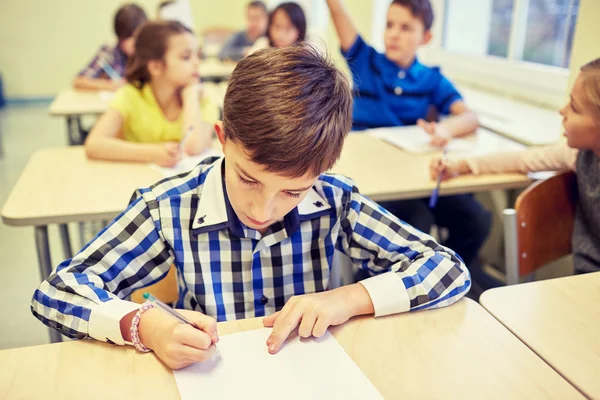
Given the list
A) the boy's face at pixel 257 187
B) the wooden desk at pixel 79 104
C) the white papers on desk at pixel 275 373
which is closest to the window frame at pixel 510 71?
the wooden desk at pixel 79 104

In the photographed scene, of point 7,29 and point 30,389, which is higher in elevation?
point 7,29

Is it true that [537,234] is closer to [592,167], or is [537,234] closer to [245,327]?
[592,167]

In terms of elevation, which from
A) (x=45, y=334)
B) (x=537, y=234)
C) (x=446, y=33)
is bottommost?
(x=45, y=334)

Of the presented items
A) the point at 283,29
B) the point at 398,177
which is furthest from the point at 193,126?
the point at 283,29

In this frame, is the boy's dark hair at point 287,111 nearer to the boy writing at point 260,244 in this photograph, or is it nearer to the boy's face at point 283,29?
the boy writing at point 260,244

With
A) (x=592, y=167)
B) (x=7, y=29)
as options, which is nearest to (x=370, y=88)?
(x=592, y=167)

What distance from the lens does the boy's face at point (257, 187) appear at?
32.4 inches

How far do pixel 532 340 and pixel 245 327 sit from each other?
1.40ft

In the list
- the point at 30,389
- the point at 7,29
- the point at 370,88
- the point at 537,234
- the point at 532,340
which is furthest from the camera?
the point at 7,29

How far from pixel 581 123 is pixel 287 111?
0.88 meters

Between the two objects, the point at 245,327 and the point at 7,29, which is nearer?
the point at 245,327

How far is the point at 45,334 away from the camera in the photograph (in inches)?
79.1

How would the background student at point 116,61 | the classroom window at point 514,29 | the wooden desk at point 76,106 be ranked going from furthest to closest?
1. the background student at point 116,61
2. the wooden desk at point 76,106
3. the classroom window at point 514,29

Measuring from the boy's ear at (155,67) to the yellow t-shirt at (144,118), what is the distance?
0.19 ft
